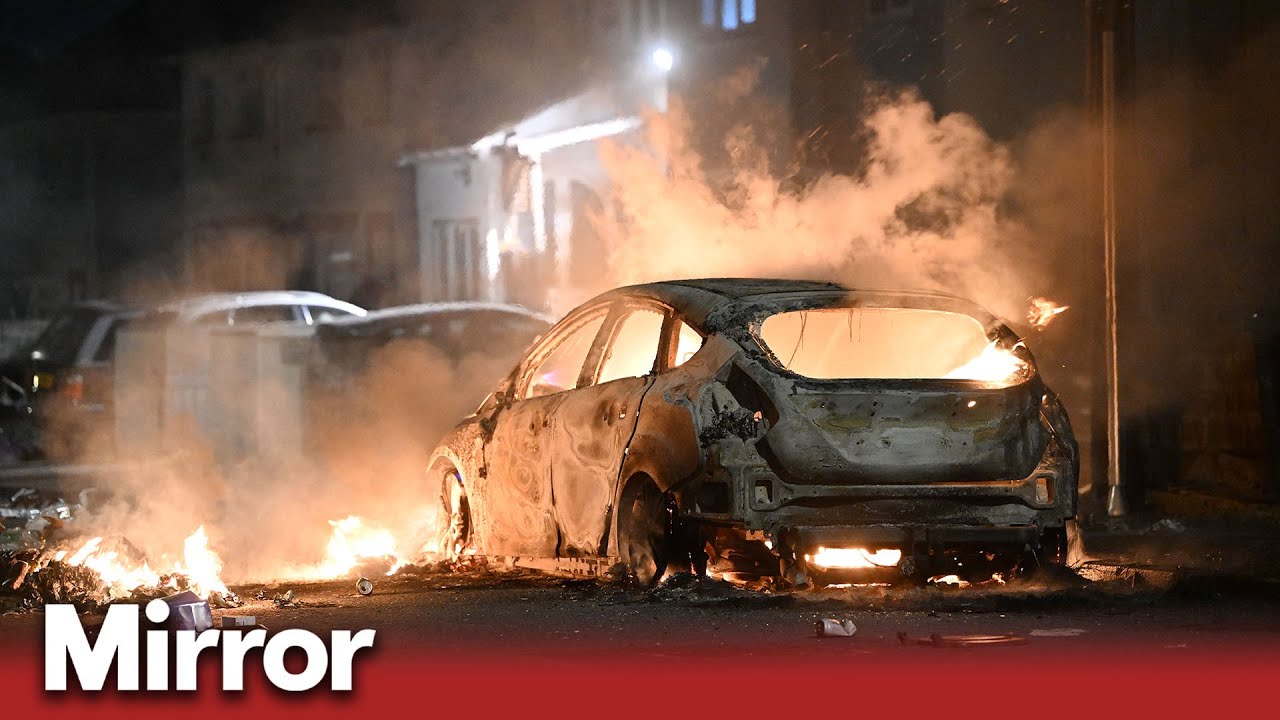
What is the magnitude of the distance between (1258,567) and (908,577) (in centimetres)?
287

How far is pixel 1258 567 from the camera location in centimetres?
1022

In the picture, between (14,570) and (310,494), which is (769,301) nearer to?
(14,570)

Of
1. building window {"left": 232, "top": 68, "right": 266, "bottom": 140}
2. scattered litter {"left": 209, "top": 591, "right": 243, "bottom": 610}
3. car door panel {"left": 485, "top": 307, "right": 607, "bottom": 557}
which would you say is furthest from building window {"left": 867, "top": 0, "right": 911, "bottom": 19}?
building window {"left": 232, "top": 68, "right": 266, "bottom": 140}

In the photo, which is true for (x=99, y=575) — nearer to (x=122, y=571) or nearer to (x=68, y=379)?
(x=122, y=571)

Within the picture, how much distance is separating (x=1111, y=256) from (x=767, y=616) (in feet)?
21.4

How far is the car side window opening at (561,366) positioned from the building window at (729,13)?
15743 millimetres

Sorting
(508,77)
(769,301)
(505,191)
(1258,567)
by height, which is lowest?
(1258,567)

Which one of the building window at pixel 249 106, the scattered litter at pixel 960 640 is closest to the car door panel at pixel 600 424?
the scattered litter at pixel 960 640

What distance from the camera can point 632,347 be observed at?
29.9 ft

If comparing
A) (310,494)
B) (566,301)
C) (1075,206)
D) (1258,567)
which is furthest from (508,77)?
(1258,567)

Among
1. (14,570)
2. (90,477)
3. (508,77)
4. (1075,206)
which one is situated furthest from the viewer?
(508,77)

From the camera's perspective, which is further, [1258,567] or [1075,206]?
[1075,206]

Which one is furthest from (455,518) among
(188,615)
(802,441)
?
(188,615)

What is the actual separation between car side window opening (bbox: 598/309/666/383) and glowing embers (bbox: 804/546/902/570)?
4.44 feet
